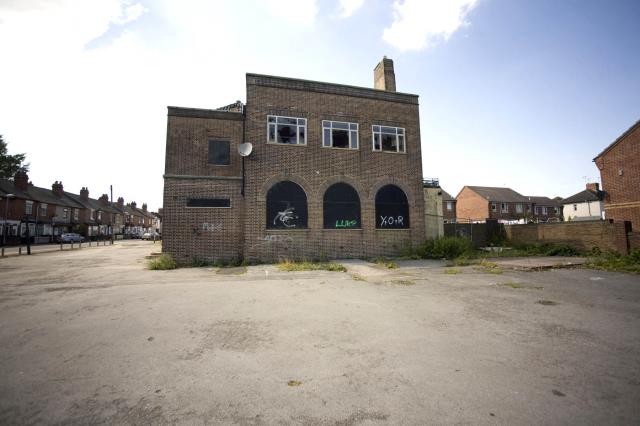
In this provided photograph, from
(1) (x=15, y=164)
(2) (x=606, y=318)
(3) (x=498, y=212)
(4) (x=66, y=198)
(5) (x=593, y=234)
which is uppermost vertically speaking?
(1) (x=15, y=164)

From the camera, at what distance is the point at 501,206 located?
52.3 m

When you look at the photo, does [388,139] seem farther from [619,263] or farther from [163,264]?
[163,264]

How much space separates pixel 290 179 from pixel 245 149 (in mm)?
2869

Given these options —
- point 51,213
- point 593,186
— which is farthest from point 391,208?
point 51,213

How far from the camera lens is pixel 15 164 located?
1753 inches

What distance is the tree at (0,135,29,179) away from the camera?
141 feet

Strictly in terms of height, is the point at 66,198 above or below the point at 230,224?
above

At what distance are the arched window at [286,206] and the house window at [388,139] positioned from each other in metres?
5.75

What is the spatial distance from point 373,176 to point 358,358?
14013mm

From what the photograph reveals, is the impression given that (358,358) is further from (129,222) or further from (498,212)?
(129,222)

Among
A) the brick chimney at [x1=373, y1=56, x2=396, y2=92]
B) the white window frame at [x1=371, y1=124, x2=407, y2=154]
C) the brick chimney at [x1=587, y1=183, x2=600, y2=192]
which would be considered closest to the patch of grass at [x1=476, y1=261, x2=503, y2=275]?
the white window frame at [x1=371, y1=124, x2=407, y2=154]

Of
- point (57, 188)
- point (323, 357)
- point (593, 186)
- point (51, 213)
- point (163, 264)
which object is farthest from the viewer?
point (57, 188)

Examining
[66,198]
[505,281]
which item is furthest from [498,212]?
[66,198]

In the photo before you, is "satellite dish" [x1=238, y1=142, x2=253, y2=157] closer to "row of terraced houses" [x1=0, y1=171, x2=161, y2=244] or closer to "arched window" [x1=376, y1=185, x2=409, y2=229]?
"arched window" [x1=376, y1=185, x2=409, y2=229]
